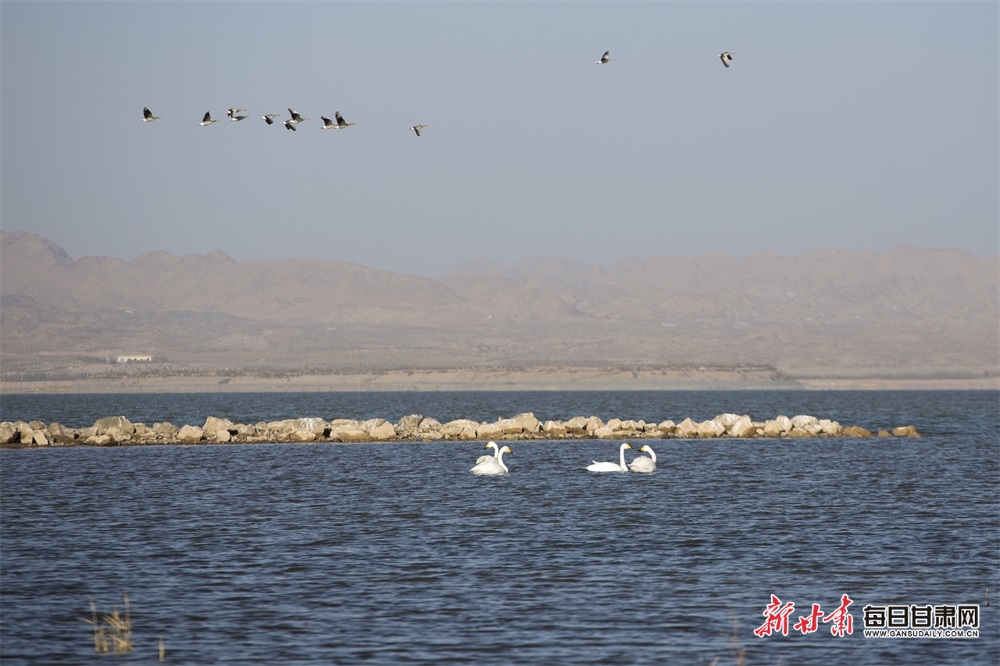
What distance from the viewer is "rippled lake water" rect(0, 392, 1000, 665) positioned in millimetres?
17719

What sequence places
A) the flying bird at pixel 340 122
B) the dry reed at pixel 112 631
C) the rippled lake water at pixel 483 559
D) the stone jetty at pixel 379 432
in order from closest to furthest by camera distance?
the dry reed at pixel 112 631 < the rippled lake water at pixel 483 559 < the flying bird at pixel 340 122 < the stone jetty at pixel 379 432

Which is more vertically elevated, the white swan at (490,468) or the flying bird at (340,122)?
the flying bird at (340,122)

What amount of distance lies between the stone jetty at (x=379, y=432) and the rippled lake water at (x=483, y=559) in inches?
465

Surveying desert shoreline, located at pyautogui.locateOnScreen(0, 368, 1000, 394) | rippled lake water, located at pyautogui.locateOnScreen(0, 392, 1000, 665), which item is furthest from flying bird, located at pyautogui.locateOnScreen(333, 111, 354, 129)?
desert shoreline, located at pyautogui.locateOnScreen(0, 368, 1000, 394)

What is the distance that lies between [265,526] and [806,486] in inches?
661

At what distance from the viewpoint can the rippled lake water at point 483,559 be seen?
17.7 meters

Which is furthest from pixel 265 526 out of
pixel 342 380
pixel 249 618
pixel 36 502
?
pixel 342 380

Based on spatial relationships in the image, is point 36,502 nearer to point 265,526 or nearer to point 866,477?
point 265,526

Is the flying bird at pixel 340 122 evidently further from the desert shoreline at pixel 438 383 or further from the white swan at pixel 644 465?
the desert shoreline at pixel 438 383

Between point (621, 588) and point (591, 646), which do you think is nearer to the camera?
point (591, 646)

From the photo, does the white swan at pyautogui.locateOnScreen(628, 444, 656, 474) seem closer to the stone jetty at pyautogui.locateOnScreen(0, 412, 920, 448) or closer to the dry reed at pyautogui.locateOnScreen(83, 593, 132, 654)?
the stone jetty at pyautogui.locateOnScreen(0, 412, 920, 448)

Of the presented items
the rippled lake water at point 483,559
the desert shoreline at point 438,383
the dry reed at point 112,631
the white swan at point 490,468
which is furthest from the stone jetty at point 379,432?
the desert shoreline at point 438,383

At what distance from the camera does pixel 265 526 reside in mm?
29172

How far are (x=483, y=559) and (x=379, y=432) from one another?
35321 millimetres
